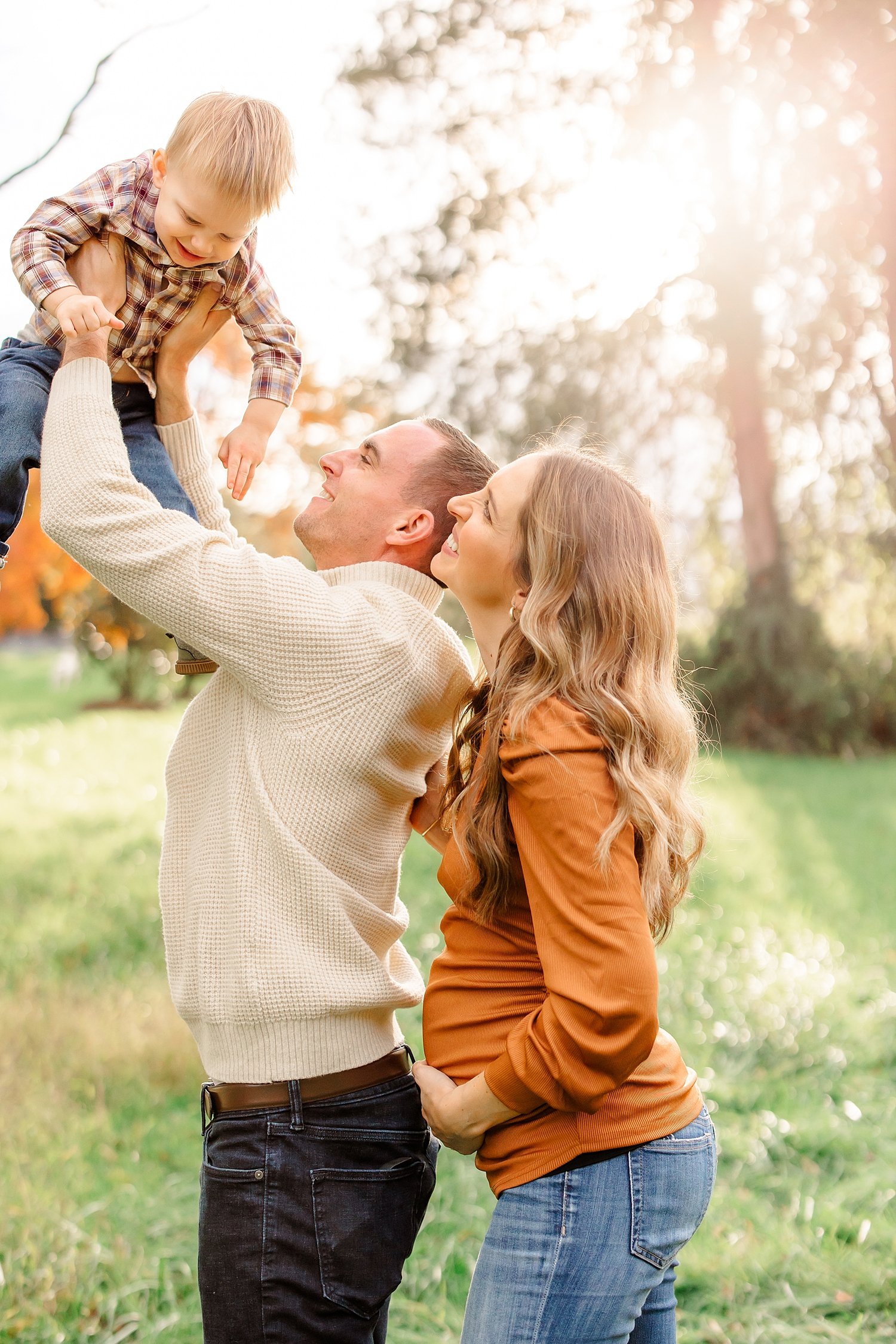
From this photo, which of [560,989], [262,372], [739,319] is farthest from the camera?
[739,319]

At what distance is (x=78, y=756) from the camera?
11555 millimetres

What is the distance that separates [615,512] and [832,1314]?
2651 mm

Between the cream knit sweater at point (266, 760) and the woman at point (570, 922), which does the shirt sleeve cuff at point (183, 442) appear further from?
the woman at point (570, 922)

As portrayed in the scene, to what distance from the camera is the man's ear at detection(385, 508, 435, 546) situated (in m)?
2.08

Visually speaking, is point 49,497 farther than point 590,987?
Yes

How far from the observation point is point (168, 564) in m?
1.71

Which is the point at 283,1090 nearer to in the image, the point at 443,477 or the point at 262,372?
the point at 443,477

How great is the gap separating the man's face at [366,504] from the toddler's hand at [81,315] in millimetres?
466

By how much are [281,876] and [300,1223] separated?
0.50 metres

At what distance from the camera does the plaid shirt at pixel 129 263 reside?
6.13 feet

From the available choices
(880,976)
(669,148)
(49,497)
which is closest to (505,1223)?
(49,497)

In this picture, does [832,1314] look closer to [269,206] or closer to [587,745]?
[587,745]

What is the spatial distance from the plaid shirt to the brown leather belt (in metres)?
1.19

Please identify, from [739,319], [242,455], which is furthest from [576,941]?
[739,319]
